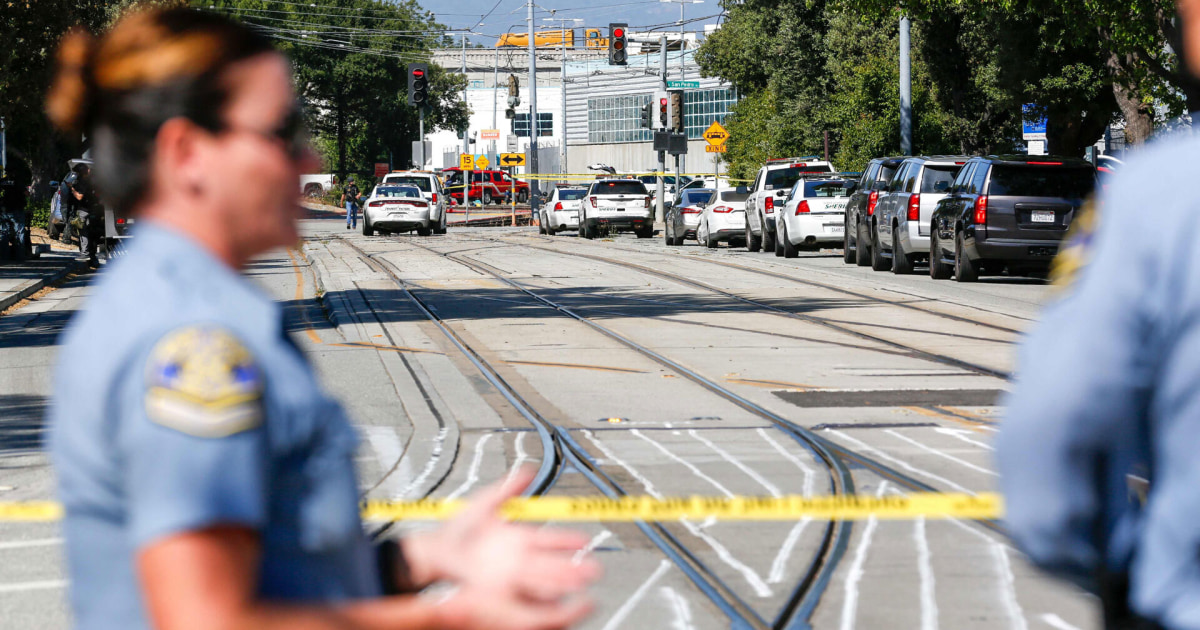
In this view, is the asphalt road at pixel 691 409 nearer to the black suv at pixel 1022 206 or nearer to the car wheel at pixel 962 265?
the car wheel at pixel 962 265

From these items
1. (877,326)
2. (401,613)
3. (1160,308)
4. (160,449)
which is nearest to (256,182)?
(160,449)

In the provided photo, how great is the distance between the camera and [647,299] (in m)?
20.5

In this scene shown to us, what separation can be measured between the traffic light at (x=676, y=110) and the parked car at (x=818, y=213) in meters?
20.7

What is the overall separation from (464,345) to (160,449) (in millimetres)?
13187

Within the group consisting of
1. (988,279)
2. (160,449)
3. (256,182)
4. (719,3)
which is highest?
(719,3)

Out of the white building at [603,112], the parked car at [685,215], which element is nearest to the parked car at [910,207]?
the parked car at [685,215]

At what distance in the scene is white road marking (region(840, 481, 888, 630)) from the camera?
5.55 metres

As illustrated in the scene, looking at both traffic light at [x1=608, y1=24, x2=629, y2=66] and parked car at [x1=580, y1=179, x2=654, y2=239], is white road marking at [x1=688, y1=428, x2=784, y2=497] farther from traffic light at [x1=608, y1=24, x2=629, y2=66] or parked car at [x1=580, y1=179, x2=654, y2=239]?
traffic light at [x1=608, y1=24, x2=629, y2=66]

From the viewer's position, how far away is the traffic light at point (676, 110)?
5102cm

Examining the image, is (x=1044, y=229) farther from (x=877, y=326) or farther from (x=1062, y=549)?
(x=1062, y=549)

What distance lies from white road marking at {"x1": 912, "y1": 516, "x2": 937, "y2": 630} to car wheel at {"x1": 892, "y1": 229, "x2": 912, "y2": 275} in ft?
60.7

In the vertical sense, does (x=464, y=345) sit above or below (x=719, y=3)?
below

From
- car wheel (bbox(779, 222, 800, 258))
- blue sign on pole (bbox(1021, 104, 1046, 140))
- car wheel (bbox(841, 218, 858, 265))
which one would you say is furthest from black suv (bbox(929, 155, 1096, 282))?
blue sign on pole (bbox(1021, 104, 1046, 140))

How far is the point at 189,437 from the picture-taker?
165 cm
